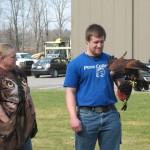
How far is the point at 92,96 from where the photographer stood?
193 inches

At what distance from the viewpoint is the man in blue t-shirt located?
487 cm

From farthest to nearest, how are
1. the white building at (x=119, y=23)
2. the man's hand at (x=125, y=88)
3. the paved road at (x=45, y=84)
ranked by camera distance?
the white building at (x=119, y=23)
the paved road at (x=45, y=84)
the man's hand at (x=125, y=88)

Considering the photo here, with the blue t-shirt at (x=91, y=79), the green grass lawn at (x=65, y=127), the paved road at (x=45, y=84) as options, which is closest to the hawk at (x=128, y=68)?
the blue t-shirt at (x=91, y=79)

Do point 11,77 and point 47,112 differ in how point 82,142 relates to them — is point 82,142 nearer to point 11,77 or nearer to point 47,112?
point 11,77

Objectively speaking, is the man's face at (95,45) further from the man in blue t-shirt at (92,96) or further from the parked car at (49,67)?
the parked car at (49,67)

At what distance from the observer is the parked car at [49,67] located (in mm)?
34062

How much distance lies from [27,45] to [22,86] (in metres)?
73.6

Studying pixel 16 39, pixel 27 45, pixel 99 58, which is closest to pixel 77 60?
pixel 99 58

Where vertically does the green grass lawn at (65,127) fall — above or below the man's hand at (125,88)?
below

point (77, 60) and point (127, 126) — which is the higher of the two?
point (77, 60)

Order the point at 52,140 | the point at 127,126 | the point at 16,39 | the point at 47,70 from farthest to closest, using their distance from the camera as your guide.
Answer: the point at 16,39 < the point at 47,70 < the point at 127,126 < the point at 52,140

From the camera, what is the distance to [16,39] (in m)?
66.5

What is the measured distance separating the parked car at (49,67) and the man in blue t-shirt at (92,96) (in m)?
29.0

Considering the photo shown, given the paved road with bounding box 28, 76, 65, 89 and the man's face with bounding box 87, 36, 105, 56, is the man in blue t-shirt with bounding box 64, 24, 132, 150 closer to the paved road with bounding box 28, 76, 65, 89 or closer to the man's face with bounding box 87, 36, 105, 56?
the man's face with bounding box 87, 36, 105, 56
